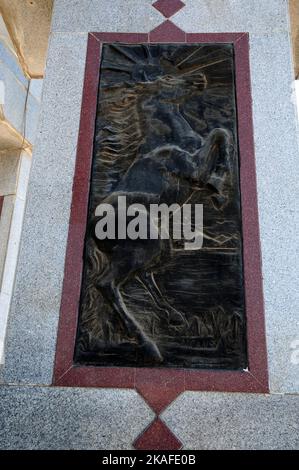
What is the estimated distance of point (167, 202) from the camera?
3.29 m

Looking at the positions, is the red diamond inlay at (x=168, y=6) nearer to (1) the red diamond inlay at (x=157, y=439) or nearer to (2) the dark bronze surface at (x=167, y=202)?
(2) the dark bronze surface at (x=167, y=202)

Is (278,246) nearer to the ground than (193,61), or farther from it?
nearer to the ground

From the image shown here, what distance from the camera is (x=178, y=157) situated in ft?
11.1

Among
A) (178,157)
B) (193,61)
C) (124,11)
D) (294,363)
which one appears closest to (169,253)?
(178,157)

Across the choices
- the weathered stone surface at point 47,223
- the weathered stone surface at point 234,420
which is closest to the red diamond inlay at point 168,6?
the weathered stone surface at point 47,223

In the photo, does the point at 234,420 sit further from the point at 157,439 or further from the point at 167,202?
the point at 167,202

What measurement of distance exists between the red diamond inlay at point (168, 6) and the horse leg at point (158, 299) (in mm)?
2388

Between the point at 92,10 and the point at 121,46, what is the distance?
0.52m

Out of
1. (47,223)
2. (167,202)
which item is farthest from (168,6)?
(47,223)

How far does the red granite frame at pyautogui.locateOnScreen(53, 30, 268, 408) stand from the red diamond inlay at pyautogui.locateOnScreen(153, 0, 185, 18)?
0.32 metres

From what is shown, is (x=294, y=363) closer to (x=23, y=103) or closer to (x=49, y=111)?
(x=49, y=111)

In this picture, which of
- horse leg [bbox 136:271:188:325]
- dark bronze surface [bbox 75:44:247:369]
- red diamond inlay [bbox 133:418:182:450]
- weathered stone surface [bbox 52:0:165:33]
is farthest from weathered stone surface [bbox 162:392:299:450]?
weathered stone surface [bbox 52:0:165:33]

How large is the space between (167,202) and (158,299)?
72 cm

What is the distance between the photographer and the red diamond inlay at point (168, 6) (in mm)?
3998
